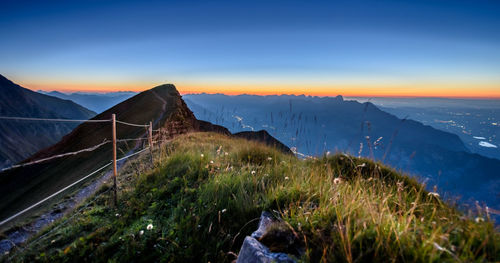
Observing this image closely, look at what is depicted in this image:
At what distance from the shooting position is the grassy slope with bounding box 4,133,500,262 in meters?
Answer: 1.76

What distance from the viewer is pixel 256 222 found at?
9.91ft

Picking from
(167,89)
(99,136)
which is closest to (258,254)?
(99,136)

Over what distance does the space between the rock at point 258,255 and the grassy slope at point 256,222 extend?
10.8 inches

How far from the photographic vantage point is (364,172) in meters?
6.32

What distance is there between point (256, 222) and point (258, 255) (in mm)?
978

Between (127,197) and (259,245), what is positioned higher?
(259,245)

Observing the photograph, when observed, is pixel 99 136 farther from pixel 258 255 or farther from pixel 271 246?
pixel 258 255

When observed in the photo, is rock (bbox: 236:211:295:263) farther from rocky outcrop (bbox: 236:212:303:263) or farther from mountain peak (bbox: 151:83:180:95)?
mountain peak (bbox: 151:83:180:95)

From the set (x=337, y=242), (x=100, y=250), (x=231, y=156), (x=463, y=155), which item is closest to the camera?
(x=337, y=242)

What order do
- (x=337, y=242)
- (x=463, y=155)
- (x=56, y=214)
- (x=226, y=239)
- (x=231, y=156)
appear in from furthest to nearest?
1. (x=463, y=155)
2. (x=56, y=214)
3. (x=231, y=156)
4. (x=226, y=239)
5. (x=337, y=242)

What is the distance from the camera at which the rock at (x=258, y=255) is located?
201 cm

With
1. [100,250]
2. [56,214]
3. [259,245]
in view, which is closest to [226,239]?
[259,245]

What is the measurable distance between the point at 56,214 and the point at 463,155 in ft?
874

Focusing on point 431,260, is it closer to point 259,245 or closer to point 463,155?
point 259,245
